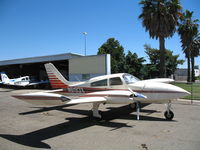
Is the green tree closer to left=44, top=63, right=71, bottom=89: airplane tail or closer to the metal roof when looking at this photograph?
the metal roof

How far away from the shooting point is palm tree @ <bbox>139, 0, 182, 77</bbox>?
22078 mm

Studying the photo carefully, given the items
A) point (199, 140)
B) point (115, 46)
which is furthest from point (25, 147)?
point (115, 46)

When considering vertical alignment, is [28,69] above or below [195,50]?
below

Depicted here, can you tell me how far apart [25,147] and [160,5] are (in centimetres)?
2319

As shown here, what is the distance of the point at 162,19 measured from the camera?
22.1m

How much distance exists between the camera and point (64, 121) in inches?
324

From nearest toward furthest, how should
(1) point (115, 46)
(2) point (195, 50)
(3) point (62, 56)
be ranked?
(3) point (62, 56), (2) point (195, 50), (1) point (115, 46)

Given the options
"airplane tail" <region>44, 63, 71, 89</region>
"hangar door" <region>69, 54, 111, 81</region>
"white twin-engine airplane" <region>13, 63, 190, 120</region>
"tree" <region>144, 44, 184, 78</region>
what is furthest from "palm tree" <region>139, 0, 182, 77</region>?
"tree" <region>144, 44, 184, 78</region>

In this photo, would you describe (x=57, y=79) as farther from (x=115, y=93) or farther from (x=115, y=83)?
(x=115, y=93)

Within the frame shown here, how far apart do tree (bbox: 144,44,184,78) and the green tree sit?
1131cm

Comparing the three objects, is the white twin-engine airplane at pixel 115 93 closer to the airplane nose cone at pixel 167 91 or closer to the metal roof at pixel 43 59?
the airplane nose cone at pixel 167 91

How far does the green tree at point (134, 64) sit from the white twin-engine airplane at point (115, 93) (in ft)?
66.1

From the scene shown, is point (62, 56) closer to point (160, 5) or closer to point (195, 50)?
point (160, 5)

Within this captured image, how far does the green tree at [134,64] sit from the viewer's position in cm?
3028
